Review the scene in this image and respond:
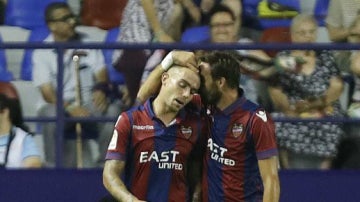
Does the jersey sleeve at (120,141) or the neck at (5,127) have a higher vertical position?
the jersey sleeve at (120,141)

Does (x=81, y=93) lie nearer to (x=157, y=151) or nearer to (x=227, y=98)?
(x=157, y=151)

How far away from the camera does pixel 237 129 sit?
24.5 feet

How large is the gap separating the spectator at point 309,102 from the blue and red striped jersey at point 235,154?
1.91m

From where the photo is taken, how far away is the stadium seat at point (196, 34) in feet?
32.3

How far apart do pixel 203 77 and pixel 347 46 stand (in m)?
2.25

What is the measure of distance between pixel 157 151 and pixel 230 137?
436 millimetres

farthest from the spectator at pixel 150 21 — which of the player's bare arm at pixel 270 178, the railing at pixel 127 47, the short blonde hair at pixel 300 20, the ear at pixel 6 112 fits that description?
the player's bare arm at pixel 270 178

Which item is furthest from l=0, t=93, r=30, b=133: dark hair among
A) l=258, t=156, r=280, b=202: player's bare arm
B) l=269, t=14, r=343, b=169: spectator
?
l=258, t=156, r=280, b=202: player's bare arm

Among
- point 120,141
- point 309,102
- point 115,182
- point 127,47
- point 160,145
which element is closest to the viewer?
point 115,182

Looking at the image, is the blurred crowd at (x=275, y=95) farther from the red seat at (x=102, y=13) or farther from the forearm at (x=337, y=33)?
the red seat at (x=102, y=13)

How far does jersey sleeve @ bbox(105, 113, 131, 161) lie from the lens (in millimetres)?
7395

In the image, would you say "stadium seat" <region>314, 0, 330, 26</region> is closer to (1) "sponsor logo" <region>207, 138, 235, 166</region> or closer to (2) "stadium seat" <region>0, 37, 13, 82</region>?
(2) "stadium seat" <region>0, 37, 13, 82</region>

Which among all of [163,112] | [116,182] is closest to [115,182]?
[116,182]

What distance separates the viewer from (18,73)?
940 cm
